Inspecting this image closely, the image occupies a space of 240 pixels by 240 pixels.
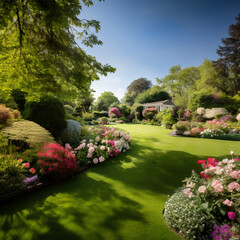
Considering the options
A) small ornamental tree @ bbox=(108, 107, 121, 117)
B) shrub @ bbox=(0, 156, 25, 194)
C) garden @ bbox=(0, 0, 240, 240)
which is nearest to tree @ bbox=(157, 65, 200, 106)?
small ornamental tree @ bbox=(108, 107, 121, 117)

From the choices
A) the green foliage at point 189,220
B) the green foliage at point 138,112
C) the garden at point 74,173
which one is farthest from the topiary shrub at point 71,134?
the green foliage at point 138,112

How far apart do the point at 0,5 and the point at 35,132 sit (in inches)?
111

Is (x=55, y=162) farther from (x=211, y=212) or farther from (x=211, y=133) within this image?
(x=211, y=133)

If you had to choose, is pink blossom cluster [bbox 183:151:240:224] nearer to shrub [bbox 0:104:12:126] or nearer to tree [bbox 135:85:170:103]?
shrub [bbox 0:104:12:126]

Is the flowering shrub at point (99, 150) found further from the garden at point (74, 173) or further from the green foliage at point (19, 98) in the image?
the green foliage at point (19, 98)

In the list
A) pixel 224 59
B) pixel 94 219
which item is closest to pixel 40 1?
pixel 94 219

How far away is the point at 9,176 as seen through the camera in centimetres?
283

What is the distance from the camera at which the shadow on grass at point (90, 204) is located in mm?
2000

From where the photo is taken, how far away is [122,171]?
13.4 ft

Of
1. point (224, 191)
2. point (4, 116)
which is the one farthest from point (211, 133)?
→ point (4, 116)

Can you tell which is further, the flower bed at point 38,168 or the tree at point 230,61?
the tree at point 230,61

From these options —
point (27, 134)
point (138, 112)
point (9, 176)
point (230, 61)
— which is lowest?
point (9, 176)

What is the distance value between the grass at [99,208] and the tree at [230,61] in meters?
19.8

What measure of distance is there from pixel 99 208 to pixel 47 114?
178 inches
